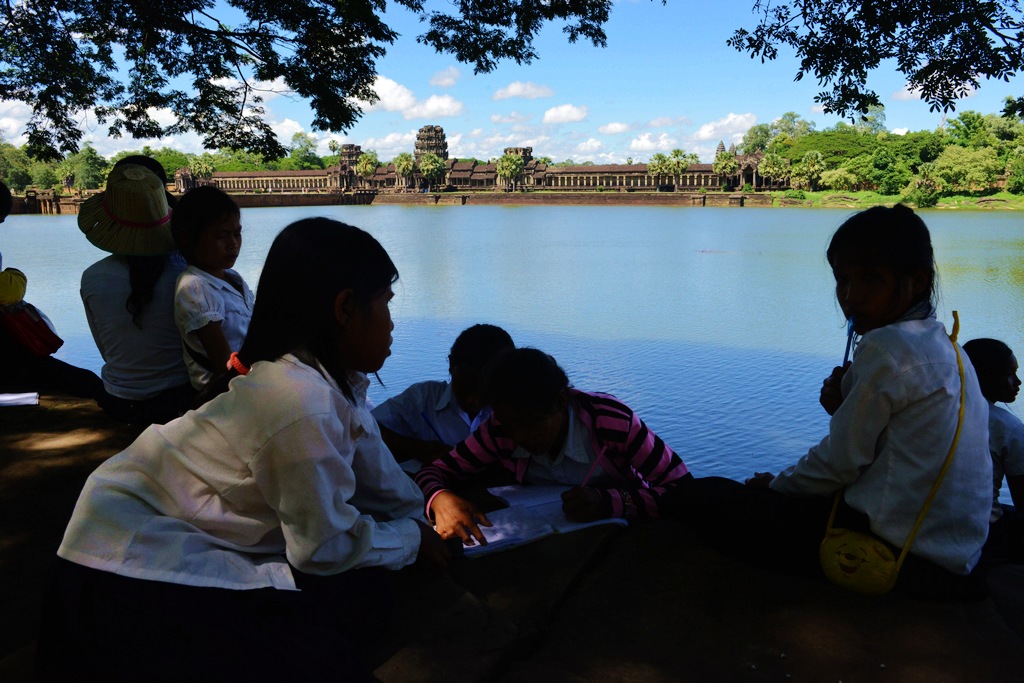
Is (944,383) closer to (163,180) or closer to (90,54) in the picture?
(163,180)

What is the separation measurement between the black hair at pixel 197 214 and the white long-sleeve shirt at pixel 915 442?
6.40 ft

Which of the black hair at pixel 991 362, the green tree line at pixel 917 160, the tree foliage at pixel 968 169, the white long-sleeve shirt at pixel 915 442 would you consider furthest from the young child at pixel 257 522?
the tree foliage at pixel 968 169

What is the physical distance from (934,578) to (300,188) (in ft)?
196

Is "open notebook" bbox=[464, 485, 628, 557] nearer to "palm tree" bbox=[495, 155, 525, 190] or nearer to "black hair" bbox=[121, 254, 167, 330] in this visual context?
"black hair" bbox=[121, 254, 167, 330]

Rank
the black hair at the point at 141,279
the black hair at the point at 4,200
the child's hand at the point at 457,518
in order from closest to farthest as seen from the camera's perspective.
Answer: the child's hand at the point at 457,518
the black hair at the point at 141,279
the black hair at the point at 4,200

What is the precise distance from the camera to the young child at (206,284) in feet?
7.77

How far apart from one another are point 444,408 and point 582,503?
2.71 feet

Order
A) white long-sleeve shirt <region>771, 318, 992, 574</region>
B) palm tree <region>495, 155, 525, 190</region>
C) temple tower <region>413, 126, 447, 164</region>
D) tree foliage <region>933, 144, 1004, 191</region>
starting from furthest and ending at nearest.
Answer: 1. temple tower <region>413, 126, 447, 164</region>
2. palm tree <region>495, 155, 525, 190</region>
3. tree foliage <region>933, 144, 1004, 191</region>
4. white long-sleeve shirt <region>771, 318, 992, 574</region>

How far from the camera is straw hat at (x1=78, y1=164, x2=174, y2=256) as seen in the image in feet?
8.39

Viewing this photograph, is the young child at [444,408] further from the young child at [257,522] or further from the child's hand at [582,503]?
the young child at [257,522]

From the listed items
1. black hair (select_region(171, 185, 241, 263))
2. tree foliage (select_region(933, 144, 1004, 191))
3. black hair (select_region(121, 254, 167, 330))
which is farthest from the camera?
tree foliage (select_region(933, 144, 1004, 191))

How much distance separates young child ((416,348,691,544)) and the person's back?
4.06 ft

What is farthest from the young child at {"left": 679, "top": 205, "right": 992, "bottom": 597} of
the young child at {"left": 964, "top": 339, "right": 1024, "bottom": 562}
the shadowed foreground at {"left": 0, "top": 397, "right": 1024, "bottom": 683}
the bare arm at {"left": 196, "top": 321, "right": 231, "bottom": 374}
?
the bare arm at {"left": 196, "top": 321, "right": 231, "bottom": 374}

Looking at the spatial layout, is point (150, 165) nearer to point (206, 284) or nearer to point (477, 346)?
point (206, 284)
